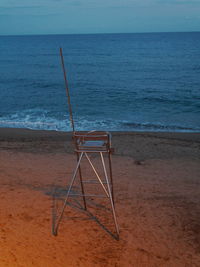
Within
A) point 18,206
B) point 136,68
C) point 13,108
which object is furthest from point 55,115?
point 136,68

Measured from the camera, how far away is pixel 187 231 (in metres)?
4.38

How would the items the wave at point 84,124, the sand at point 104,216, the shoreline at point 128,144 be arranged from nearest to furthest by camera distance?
the sand at point 104,216
the shoreline at point 128,144
the wave at point 84,124

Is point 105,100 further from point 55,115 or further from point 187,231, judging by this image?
point 187,231

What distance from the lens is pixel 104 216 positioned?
474 centimetres

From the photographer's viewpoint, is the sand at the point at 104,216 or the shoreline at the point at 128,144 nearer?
the sand at the point at 104,216

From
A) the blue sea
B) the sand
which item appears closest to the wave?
the blue sea

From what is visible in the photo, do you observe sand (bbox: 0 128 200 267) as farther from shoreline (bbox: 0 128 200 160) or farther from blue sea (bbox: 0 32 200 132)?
blue sea (bbox: 0 32 200 132)

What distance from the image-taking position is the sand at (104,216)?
12.4 feet

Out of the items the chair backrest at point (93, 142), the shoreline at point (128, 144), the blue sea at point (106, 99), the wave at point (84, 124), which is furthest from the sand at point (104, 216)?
the blue sea at point (106, 99)

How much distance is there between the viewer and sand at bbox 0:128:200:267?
12.4ft

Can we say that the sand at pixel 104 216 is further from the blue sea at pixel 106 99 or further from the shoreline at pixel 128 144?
the blue sea at pixel 106 99

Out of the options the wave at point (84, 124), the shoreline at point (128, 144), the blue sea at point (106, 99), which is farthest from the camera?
the blue sea at point (106, 99)

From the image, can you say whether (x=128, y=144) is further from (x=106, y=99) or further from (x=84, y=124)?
(x=106, y=99)

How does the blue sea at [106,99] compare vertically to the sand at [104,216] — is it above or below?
below
